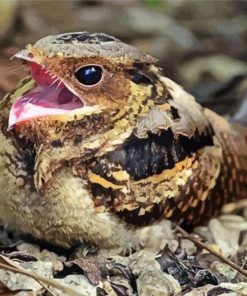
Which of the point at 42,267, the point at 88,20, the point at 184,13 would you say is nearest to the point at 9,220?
the point at 42,267

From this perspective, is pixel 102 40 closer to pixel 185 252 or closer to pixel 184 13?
pixel 185 252

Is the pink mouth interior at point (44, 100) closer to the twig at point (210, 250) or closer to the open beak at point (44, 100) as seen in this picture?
the open beak at point (44, 100)

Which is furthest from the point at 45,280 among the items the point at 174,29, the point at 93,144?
the point at 174,29

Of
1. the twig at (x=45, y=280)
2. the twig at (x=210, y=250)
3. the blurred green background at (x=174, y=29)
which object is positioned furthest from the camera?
the blurred green background at (x=174, y=29)

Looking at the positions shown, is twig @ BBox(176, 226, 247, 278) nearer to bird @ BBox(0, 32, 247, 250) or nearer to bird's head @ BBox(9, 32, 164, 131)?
bird @ BBox(0, 32, 247, 250)

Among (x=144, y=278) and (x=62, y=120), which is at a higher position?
(x=62, y=120)

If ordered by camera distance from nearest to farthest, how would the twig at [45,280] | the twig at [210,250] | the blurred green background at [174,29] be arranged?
the twig at [45,280], the twig at [210,250], the blurred green background at [174,29]

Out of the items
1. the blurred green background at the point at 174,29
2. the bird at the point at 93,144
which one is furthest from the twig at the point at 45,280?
the blurred green background at the point at 174,29

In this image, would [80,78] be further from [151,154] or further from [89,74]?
[151,154]
